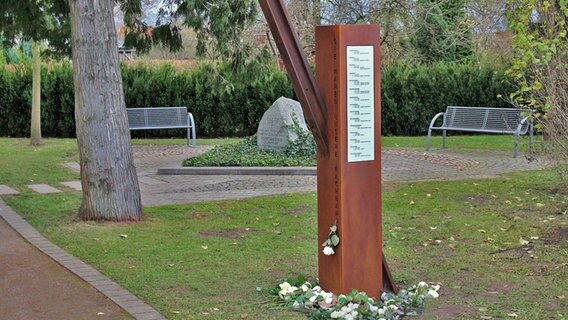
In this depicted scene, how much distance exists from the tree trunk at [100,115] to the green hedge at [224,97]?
12820 mm

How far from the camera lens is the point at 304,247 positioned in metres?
8.14

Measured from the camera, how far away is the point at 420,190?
11.8 metres

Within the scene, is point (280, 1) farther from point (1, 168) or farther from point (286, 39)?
point (1, 168)

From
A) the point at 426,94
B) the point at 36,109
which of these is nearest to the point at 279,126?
the point at 36,109

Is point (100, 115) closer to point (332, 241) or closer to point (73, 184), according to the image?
point (73, 184)

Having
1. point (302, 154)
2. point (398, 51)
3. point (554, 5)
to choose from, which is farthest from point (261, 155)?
point (398, 51)

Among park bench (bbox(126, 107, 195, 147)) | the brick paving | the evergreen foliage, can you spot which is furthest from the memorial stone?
the evergreen foliage

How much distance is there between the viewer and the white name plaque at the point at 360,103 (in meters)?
5.88

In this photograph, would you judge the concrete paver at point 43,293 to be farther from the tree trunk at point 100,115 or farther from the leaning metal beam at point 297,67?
the leaning metal beam at point 297,67

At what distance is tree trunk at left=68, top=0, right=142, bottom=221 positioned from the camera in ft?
30.1

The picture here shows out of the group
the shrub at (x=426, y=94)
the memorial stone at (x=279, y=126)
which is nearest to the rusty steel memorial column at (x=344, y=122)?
the memorial stone at (x=279, y=126)

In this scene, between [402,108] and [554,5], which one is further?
[402,108]

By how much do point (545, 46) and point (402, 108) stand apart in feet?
48.0

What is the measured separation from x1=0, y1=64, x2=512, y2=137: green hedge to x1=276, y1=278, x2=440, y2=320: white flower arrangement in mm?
16200
